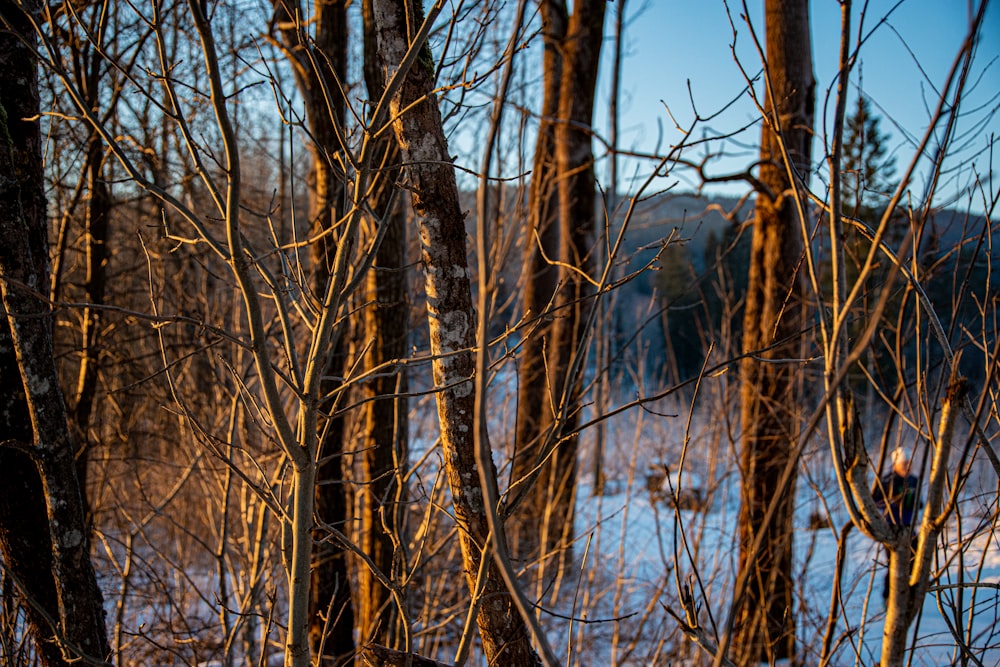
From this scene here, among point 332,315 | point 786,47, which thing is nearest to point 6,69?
point 332,315

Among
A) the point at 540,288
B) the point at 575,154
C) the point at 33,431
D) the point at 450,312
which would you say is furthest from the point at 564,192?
the point at 33,431

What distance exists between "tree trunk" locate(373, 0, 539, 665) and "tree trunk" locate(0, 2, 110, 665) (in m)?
1.31

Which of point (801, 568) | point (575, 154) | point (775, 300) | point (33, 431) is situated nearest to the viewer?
point (33, 431)

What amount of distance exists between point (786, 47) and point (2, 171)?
4.78 metres

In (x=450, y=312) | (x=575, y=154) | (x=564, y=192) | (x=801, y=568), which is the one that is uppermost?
(x=575, y=154)

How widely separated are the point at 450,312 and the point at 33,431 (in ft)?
4.98

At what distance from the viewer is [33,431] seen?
218cm

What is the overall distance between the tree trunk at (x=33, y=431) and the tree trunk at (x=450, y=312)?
131cm

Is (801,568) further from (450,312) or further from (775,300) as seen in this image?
(450,312)

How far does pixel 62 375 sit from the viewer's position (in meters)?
8.26

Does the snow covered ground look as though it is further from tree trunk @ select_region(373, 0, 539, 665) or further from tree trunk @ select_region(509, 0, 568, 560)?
tree trunk @ select_region(373, 0, 539, 665)

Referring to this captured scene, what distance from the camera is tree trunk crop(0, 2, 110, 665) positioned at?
2.09 m

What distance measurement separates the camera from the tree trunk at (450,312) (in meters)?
1.87

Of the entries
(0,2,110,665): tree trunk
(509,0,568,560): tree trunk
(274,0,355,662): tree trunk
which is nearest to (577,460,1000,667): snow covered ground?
(509,0,568,560): tree trunk
